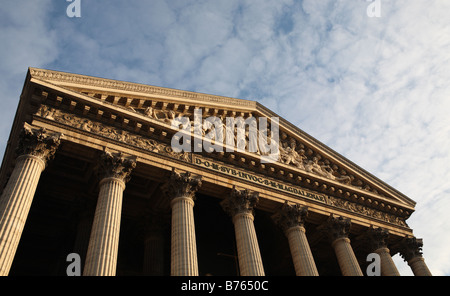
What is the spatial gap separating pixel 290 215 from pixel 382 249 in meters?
6.29

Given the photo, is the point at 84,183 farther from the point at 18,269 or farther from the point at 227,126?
the point at 227,126

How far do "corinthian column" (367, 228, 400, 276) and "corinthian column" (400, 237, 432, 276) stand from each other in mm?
2200

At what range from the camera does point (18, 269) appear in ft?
60.5

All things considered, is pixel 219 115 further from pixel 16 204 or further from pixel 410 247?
pixel 410 247

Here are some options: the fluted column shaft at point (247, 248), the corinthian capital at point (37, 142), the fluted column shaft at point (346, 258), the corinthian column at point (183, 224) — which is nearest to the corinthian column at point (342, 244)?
the fluted column shaft at point (346, 258)

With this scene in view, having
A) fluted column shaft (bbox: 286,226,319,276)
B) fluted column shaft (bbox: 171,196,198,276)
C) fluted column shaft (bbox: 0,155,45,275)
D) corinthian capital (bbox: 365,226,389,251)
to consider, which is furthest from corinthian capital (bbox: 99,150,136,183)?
corinthian capital (bbox: 365,226,389,251)

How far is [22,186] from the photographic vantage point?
1291 cm

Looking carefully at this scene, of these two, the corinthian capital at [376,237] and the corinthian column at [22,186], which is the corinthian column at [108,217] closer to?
the corinthian column at [22,186]

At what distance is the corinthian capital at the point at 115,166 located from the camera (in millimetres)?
15242

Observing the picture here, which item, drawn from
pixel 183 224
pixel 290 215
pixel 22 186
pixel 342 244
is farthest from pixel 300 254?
pixel 22 186

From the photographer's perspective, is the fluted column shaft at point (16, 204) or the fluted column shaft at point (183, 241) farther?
the fluted column shaft at point (183, 241)

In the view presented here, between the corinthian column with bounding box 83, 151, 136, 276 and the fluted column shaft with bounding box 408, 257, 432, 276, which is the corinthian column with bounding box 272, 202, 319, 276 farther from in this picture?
the fluted column shaft with bounding box 408, 257, 432, 276

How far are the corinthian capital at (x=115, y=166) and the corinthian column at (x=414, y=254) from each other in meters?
17.1
